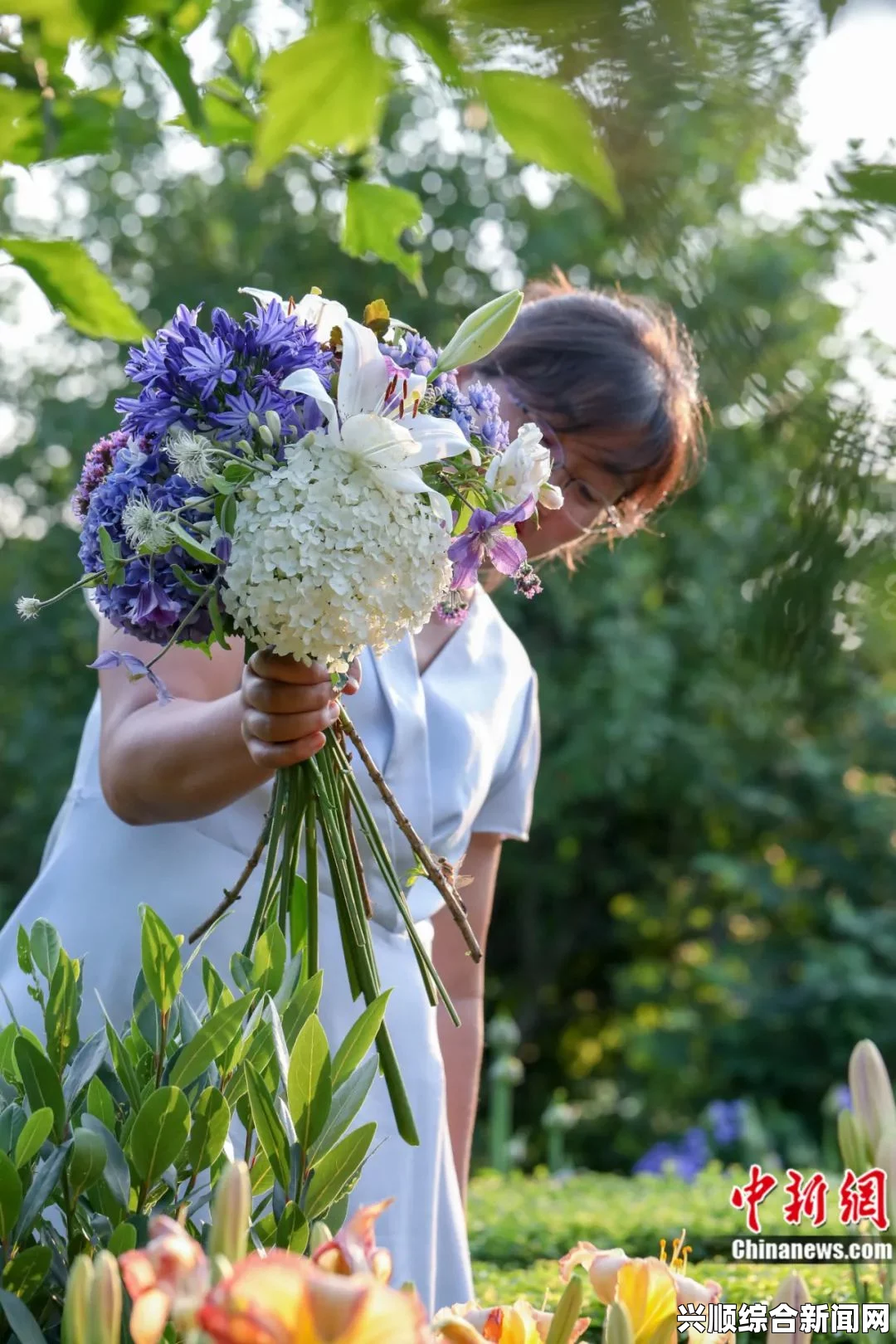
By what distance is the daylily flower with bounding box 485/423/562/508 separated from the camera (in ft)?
4.14

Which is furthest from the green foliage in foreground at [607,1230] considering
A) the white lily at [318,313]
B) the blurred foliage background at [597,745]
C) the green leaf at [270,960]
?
the blurred foliage background at [597,745]

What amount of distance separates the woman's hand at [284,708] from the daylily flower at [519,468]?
23cm

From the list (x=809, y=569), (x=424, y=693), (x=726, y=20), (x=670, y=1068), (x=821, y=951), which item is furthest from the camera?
(x=670, y=1068)

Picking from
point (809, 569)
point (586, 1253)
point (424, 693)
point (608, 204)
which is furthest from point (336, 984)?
point (608, 204)

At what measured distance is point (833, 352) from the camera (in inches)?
25.2

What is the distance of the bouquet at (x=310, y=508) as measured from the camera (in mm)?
1173

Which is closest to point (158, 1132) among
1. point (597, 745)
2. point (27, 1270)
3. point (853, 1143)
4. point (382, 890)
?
point (27, 1270)

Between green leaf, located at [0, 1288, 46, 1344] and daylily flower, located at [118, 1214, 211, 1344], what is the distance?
21 centimetres

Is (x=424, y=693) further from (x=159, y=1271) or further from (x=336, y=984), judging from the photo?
(x=159, y=1271)

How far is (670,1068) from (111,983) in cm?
899

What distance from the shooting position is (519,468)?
1264 mm

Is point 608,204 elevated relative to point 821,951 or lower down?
elevated

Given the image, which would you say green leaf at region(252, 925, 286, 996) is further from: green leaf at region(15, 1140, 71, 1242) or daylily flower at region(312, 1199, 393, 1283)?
daylily flower at region(312, 1199, 393, 1283)

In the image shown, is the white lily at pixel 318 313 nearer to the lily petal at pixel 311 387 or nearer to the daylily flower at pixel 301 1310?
the lily petal at pixel 311 387
